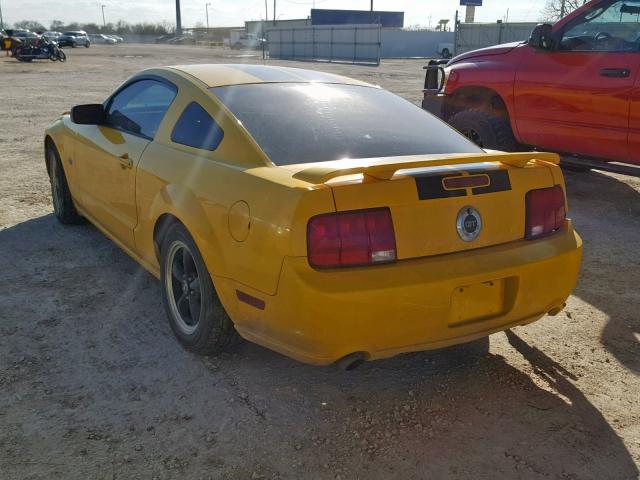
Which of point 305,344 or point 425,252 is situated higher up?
point 425,252

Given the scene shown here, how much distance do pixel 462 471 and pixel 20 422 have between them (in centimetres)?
186

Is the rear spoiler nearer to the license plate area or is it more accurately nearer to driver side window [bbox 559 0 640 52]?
the license plate area

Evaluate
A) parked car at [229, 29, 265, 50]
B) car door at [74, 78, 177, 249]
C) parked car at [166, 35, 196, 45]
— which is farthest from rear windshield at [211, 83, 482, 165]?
parked car at [166, 35, 196, 45]

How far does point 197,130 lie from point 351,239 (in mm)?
1277

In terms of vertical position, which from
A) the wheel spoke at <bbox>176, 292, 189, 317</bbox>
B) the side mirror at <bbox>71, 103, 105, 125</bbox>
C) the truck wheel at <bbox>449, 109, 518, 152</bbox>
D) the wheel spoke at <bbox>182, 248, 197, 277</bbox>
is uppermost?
the side mirror at <bbox>71, 103, 105, 125</bbox>

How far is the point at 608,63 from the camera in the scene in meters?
5.60

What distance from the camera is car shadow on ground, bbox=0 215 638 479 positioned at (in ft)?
7.89

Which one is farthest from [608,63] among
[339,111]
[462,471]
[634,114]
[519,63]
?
[462,471]

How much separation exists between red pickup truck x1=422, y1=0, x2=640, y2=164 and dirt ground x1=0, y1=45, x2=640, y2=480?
7.02ft

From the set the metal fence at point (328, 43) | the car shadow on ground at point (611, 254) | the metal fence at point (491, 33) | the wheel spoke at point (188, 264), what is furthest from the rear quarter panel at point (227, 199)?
the metal fence at point (328, 43)

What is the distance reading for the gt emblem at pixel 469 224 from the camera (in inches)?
103

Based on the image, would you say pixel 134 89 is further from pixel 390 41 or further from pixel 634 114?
pixel 390 41

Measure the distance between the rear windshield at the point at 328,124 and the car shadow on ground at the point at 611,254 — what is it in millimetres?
1403

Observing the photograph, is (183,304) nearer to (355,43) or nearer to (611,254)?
(611,254)
